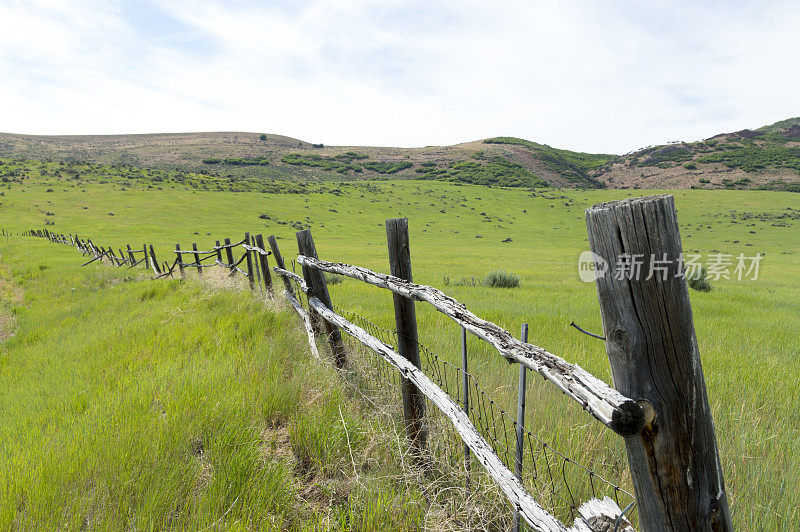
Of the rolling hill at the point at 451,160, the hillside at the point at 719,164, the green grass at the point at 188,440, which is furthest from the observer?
the rolling hill at the point at 451,160

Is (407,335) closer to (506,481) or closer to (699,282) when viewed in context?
(506,481)

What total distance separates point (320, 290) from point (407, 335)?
210cm

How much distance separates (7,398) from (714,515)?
555 cm

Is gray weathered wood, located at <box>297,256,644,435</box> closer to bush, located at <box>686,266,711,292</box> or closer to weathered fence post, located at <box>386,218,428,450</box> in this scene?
weathered fence post, located at <box>386,218,428,450</box>

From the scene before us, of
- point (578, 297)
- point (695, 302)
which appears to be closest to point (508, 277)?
point (578, 297)

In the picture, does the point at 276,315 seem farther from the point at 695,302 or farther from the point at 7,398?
the point at 695,302

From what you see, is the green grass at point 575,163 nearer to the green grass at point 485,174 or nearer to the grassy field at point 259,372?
the green grass at point 485,174

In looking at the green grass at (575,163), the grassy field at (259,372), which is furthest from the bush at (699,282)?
the green grass at (575,163)

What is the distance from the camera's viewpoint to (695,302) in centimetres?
964

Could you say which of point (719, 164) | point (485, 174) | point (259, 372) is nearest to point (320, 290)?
point (259, 372)

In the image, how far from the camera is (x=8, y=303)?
1030 centimetres

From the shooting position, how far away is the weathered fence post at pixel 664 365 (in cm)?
113

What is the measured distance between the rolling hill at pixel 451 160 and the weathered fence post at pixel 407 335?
90068 mm

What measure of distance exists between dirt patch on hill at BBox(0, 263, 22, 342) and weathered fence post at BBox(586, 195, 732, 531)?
9.75 meters
